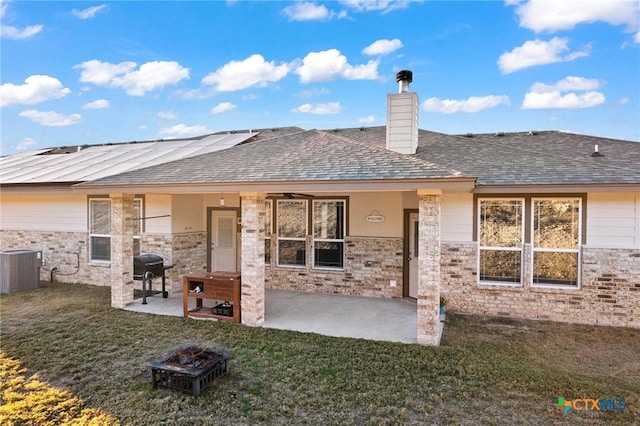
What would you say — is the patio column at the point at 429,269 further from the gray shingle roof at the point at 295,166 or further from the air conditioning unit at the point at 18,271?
the air conditioning unit at the point at 18,271

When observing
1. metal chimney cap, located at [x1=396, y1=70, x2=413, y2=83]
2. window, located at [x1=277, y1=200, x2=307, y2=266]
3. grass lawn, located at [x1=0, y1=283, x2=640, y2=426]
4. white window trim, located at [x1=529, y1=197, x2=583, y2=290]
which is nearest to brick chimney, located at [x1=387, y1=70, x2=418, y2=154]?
metal chimney cap, located at [x1=396, y1=70, x2=413, y2=83]

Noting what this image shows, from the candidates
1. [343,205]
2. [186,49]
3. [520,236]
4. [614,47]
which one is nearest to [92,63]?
[186,49]

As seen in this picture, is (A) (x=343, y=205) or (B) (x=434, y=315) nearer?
(B) (x=434, y=315)

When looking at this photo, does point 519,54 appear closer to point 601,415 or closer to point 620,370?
point 620,370

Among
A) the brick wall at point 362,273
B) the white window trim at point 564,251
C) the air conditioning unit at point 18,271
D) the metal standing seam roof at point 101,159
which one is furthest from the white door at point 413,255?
the air conditioning unit at point 18,271

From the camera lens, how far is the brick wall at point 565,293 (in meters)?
6.90

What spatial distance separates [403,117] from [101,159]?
31.3 feet

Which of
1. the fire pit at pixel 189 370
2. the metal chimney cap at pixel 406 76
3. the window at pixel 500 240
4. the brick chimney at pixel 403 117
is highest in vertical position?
the metal chimney cap at pixel 406 76

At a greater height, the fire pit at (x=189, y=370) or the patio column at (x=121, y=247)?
the patio column at (x=121, y=247)

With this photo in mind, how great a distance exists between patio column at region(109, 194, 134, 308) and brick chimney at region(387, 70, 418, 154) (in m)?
6.05

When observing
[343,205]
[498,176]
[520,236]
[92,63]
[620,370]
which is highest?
[92,63]

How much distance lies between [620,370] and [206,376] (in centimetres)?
545

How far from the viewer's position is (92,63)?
1772 centimetres

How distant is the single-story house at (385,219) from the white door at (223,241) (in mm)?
31
